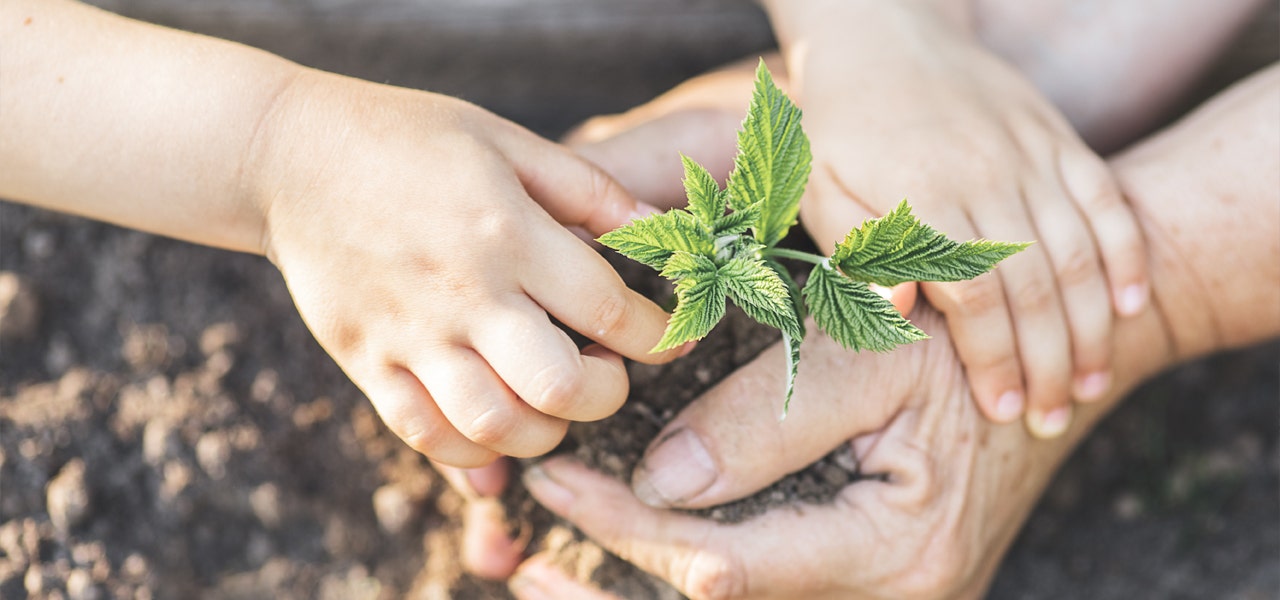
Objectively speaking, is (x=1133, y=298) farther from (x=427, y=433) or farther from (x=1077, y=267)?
(x=427, y=433)

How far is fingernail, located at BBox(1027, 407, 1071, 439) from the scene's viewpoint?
1.68 meters

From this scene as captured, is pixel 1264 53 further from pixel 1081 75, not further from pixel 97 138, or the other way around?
pixel 97 138

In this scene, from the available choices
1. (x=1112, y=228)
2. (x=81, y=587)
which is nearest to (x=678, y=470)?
(x=1112, y=228)

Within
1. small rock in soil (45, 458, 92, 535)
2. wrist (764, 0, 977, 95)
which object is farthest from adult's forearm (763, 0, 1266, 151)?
small rock in soil (45, 458, 92, 535)

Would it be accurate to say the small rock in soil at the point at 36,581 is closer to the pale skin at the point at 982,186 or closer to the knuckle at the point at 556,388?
the knuckle at the point at 556,388

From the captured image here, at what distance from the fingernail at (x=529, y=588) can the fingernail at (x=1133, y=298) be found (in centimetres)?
105

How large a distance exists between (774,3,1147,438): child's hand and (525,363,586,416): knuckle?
50 cm

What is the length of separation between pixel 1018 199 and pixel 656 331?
0.63 meters

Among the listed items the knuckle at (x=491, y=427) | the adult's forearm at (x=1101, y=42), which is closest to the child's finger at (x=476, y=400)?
the knuckle at (x=491, y=427)

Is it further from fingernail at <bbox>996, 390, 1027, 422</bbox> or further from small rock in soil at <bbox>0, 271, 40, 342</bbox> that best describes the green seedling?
small rock in soil at <bbox>0, 271, 40, 342</bbox>

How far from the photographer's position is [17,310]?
1883mm

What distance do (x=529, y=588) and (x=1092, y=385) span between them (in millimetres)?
992

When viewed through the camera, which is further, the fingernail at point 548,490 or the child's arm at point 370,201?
the fingernail at point 548,490

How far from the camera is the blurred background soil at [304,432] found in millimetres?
1812
